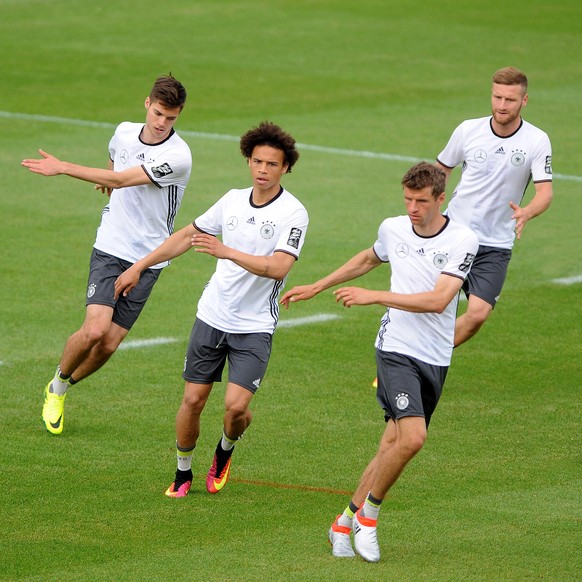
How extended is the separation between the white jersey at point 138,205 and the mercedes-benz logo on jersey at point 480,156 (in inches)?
104

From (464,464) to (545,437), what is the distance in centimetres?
101

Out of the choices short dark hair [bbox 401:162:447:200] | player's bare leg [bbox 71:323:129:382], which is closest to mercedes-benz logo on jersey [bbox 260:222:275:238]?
short dark hair [bbox 401:162:447:200]

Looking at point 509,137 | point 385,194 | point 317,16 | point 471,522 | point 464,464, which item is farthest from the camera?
point 317,16

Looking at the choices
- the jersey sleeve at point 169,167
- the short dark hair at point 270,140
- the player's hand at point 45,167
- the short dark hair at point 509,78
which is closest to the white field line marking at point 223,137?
the short dark hair at point 509,78

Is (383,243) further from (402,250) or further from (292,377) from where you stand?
(292,377)

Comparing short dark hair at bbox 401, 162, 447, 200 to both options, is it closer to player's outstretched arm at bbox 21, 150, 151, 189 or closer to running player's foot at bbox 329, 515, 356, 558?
running player's foot at bbox 329, 515, 356, 558

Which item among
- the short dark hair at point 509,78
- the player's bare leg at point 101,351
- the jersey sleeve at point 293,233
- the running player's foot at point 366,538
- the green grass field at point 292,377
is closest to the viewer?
the running player's foot at point 366,538

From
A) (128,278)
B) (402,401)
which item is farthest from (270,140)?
(402,401)

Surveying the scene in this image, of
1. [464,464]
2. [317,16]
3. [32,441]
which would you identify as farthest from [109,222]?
[317,16]

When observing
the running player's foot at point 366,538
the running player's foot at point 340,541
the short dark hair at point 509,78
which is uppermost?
the short dark hair at point 509,78

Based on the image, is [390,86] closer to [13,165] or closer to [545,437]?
[13,165]

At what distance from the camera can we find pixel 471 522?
859 centimetres

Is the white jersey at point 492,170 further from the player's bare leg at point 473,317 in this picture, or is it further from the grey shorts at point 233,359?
the grey shorts at point 233,359

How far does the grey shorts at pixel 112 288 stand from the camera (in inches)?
416
